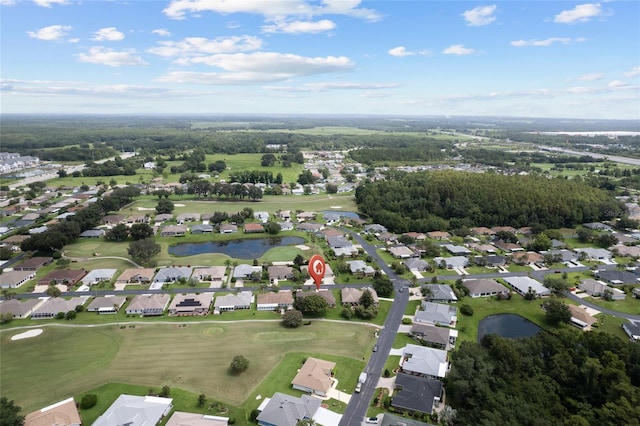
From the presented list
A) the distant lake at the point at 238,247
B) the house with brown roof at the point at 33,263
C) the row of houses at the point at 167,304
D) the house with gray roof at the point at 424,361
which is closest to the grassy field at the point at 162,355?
the row of houses at the point at 167,304

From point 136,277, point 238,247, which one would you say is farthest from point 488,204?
point 136,277

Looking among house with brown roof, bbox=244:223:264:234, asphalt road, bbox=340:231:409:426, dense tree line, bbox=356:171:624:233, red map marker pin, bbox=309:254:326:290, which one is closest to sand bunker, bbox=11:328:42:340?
red map marker pin, bbox=309:254:326:290

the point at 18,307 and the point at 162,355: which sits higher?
the point at 18,307

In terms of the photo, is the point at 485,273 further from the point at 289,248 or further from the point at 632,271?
the point at 289,248

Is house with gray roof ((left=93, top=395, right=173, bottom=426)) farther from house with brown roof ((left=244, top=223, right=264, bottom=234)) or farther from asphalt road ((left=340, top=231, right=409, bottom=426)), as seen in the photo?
house with brown roof ((left=244, top=223, right=264, bottom=234))

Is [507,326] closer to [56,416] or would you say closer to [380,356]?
[380,356]
